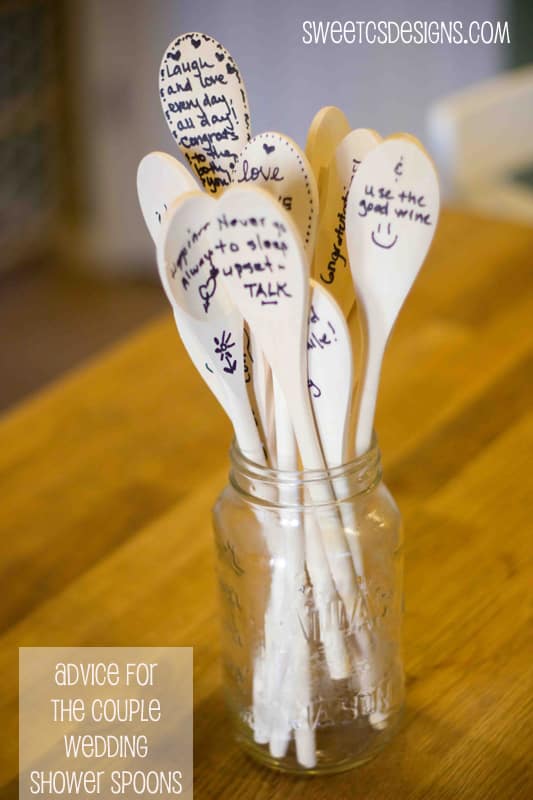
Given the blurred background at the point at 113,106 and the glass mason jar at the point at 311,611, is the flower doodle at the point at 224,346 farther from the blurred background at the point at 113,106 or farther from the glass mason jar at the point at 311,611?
the blurred background at the point at 113,106

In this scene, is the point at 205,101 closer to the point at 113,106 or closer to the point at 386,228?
the point at 386,228

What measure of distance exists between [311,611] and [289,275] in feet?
0.57

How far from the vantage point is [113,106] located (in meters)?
2.82

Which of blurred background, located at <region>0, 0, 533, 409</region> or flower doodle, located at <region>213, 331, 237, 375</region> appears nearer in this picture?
flower doodle, located at <region>213, 331, 237, 375</region>

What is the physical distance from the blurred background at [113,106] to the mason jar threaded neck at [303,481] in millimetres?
1849

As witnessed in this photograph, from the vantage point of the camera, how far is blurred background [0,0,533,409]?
250cm

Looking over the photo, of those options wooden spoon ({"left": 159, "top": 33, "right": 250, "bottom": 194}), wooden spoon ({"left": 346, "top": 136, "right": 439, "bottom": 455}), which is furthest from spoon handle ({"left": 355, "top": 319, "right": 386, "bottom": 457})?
wooden spoon ({"left": 159, "top": 33, "right": 250, "bottom": 194})

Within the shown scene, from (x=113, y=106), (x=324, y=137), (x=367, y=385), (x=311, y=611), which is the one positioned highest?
(x=113, y=106)

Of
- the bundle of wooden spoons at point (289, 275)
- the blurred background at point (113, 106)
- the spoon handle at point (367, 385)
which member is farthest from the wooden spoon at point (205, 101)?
the blurred background at point (113, 106)

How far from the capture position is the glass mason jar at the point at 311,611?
1.61 ft

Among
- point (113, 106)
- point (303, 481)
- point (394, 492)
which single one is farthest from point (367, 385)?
point (113, 106)

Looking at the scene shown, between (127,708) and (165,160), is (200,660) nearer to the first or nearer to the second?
(127,708)

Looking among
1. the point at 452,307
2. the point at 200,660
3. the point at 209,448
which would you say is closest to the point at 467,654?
the point at 200,660

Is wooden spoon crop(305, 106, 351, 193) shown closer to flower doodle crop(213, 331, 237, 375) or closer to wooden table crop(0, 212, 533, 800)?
flower doodle crop(213, 331, 237, 375)
